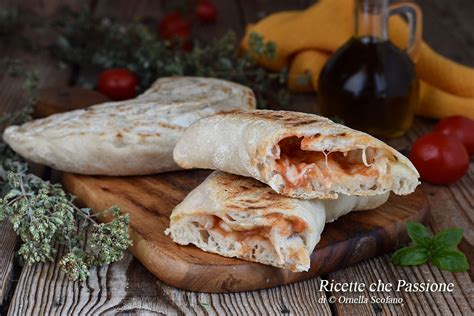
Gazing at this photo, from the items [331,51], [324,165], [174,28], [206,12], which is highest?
[324,165]

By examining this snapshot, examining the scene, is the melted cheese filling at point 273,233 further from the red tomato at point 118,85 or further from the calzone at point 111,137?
the red tomato at point 118,85

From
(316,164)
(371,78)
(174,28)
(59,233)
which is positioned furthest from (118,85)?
(316,164)

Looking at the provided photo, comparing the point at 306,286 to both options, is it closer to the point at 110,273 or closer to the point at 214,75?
the point at 110,273

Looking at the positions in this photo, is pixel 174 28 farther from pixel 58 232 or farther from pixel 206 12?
pixel 58 232

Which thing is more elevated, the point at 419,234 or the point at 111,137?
the point at 111,137

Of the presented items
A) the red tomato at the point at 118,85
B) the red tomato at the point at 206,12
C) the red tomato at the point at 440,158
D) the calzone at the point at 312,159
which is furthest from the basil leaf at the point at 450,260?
the red tomato at the point at 206,12
